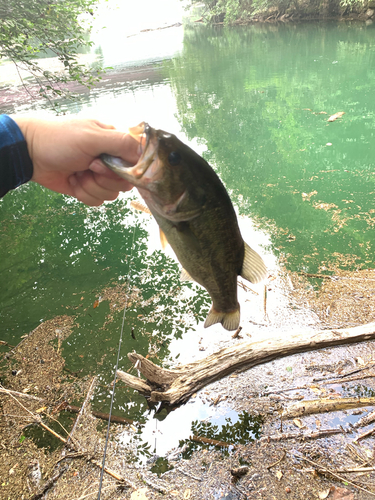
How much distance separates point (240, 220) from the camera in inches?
250

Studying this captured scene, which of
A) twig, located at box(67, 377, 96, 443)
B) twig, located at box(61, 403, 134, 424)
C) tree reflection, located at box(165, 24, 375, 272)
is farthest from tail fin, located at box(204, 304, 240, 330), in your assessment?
tree reflection, located at box(165, 24, 375, 272)

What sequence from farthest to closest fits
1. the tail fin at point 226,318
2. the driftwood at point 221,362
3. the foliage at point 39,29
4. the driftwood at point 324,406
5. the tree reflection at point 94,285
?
the foliage at point 39,29, the tree reflection at point 94,285, the driftwood at point 221,362, the driftwood at point 324,406, the tail fin at point 226,318

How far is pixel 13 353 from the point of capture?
459 centimetres

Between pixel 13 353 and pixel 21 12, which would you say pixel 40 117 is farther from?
pixel 21 12

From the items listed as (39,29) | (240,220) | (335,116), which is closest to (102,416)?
(240,220)

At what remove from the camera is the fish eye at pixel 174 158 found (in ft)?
4.40

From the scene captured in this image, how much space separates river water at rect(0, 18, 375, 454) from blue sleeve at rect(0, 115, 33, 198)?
1.38ft

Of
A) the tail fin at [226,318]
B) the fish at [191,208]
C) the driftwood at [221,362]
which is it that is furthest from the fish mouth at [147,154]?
the driftwood at [221,362]

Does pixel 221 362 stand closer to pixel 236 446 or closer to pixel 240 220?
pixel 236 446

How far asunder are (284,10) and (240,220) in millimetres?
29517

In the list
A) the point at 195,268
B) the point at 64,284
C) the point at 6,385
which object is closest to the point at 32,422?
the point at 6,385

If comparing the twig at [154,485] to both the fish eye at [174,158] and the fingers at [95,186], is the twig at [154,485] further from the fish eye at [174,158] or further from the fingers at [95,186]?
the fish eye at [174,158]

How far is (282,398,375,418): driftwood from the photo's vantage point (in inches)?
132

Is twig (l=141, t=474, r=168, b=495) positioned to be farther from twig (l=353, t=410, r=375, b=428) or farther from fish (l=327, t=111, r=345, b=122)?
fish (l=327, t=111, r=345, b=122)
